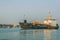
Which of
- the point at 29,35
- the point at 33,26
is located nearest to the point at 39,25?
the point at 33,26

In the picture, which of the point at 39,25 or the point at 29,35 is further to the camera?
the point at 39,25

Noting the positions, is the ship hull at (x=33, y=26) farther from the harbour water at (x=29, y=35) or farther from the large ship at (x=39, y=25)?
the harbour water at (x=29, y=35)

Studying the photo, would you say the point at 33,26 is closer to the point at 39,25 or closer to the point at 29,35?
the point at 39,25

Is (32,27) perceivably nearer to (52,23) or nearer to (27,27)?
(27,27)

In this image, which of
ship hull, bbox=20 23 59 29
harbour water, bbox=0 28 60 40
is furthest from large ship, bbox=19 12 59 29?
harbour water, bbox=0 28 60 40

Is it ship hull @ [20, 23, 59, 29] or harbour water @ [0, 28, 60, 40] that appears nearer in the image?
harbour water @ [0, 28, 60, 40]

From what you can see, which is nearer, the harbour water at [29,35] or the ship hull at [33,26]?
the harbour water at [29,35]

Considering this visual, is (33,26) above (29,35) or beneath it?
above

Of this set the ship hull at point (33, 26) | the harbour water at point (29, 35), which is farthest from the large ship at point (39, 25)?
the harbour water at point (29, 35)

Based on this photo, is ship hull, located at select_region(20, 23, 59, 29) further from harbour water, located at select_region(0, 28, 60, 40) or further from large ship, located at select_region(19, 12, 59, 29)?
harbour water, located at select_region(0, 28, 60, 40)

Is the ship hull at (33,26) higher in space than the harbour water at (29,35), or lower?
higher

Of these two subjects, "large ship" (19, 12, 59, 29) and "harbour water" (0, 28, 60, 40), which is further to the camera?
"large ship" (19, 12, 59, 29)

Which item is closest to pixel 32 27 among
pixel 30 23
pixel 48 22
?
pixel 30 23

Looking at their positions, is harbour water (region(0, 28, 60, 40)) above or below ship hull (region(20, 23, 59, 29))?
below
